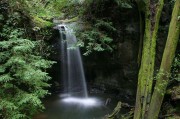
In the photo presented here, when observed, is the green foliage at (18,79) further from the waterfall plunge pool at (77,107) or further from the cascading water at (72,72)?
the cascading water at (72,72)

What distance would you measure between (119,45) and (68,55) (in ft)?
7.38

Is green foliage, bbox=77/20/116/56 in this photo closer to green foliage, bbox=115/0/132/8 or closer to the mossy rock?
green foliage, bbox=115/0/132/8

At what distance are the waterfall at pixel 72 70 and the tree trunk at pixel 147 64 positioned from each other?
325 cm

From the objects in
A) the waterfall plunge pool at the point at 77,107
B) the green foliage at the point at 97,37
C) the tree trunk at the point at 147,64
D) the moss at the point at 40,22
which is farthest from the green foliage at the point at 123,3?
the waterfall plunge pool at the point at 77,107

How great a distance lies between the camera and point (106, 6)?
9906 mm

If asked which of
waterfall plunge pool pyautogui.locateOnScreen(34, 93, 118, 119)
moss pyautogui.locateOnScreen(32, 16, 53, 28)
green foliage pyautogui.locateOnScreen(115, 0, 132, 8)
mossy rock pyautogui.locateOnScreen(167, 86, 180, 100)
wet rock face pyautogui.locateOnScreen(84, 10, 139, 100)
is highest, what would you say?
green foliage pyautogui.locateOnScreen(115, 0, 132, 8)

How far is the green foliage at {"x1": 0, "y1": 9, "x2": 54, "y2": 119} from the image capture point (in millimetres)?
5680

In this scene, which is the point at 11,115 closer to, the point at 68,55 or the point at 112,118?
the point at 112,118

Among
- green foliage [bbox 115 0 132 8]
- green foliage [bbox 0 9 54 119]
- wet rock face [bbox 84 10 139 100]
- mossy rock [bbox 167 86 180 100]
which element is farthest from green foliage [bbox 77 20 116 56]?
mossy rock [bbox 167 86 180 100]

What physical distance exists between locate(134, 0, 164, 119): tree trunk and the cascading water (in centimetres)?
295

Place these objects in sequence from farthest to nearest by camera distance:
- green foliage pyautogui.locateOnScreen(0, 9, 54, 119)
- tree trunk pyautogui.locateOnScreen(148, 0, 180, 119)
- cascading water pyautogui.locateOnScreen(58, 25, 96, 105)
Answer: cascading water pyautogui.locateOnScreen(58, 25, 96, 105)
tree trunk pyautogui.locateOnScreen(148, 0, 180, 119)
green foliage pyautogui.locateOnScreen(0, 9, 54, 119)

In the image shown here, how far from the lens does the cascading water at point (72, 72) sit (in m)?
9.91

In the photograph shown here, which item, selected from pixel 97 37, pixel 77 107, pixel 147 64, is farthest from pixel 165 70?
pixel 77 107

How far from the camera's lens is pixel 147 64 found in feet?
25.3
